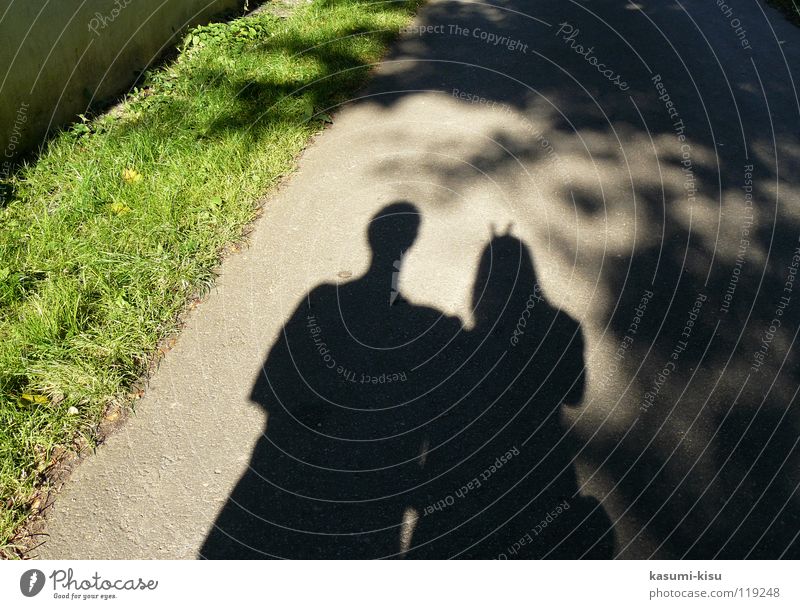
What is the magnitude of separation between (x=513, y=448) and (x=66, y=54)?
4880 mm

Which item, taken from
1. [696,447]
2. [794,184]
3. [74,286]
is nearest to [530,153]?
[794,184]

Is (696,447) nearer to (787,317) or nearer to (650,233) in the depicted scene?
(787,317)

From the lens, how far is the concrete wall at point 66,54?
5.69m

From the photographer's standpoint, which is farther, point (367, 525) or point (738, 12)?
point (738, 12)

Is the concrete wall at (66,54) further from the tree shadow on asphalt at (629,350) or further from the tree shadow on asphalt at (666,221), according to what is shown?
the tree shadow on asphalt at (666,221)

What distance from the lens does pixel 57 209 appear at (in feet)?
17.3

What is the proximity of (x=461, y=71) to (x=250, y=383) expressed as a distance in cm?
Answer: 428

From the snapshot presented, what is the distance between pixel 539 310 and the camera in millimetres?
4656

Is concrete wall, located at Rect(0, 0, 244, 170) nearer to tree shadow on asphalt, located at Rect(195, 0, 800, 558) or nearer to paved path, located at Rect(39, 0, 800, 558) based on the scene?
tree shadow on asphalt, located at Rect(195, 0, 800, 558)

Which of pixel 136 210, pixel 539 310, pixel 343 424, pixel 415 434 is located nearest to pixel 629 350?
pixel 539 310

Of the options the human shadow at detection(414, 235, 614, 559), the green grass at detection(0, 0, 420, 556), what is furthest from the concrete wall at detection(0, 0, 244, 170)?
the human shadow at detection(414, 235, 614, 559)

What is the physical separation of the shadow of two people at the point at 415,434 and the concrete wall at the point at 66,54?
9.45 ft

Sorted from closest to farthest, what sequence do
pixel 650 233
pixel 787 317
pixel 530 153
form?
pixel 787 317
pixel 650 233
pixel 530 153

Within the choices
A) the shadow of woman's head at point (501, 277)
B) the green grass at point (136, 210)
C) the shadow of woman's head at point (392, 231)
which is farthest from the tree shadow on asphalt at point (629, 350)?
the shadow of woman's head at point (392, 231)
